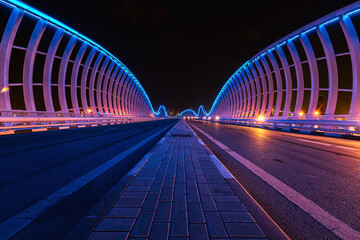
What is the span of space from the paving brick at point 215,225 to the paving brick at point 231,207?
0.14 metres

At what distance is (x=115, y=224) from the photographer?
1.68 metres

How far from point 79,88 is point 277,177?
2309cm

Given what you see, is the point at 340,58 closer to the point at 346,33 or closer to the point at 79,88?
the point at 346,33

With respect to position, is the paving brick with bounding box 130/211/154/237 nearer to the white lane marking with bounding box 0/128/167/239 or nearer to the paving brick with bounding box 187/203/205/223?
the paving brick with bounding box 187/203/205/223

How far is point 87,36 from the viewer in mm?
18703

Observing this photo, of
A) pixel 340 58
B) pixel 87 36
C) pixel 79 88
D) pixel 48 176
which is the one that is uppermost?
pixel 87 36

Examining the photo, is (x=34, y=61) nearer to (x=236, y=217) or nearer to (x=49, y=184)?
(x=49, y=184)

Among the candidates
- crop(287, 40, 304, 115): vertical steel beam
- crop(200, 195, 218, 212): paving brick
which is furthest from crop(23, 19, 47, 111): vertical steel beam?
crop(287, 40, 304, 115): vertical steel beam

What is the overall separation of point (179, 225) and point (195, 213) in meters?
0.28

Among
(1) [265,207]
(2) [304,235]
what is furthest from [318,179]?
(2) [304,235]

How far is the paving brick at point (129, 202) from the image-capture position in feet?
6.77

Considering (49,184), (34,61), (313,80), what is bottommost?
(49,184)

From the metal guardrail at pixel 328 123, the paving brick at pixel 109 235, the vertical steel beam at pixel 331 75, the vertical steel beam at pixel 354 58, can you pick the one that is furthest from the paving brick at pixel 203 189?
the vertical steel beam at pixel 331 75

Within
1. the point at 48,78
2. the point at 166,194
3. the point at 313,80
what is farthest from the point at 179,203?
the point at 313,80
